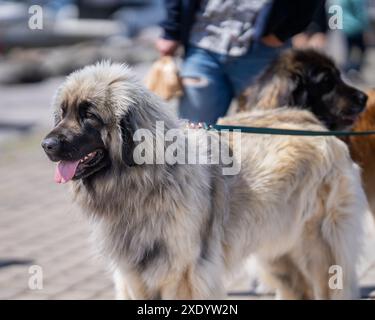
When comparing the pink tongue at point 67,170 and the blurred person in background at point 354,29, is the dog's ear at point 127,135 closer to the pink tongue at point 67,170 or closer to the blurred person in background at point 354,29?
the pink tongue at point 67,170

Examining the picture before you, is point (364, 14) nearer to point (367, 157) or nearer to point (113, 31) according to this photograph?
point (367, 157)

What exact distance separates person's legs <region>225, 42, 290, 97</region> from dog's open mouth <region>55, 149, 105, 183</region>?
164 cm

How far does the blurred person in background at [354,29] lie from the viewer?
36.8ft

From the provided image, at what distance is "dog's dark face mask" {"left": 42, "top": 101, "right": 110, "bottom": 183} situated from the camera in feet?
11.5

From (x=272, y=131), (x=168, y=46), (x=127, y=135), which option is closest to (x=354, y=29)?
(x=168, y=46)

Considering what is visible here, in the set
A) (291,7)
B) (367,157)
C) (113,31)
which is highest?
(113,31)

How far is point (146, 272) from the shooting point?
373cm

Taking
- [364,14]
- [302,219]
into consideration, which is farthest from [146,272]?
[364,14]

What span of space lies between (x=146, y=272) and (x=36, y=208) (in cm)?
376

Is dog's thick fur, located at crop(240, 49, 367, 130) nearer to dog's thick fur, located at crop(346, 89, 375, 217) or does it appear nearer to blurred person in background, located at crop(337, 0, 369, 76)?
dog's thick fur, located at crop(346, 89, 375, 217)

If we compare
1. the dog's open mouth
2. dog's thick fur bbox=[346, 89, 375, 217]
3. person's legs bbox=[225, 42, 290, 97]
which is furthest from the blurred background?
dog's thick fur bbox=[346, 89, 375, 217]

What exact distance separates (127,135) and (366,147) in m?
1.89

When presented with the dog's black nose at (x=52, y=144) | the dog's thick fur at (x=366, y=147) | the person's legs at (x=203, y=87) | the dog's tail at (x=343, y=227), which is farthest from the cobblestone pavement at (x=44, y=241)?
the person's legs at (x=203, y=87)

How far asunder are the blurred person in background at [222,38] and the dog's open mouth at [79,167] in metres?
1.45
